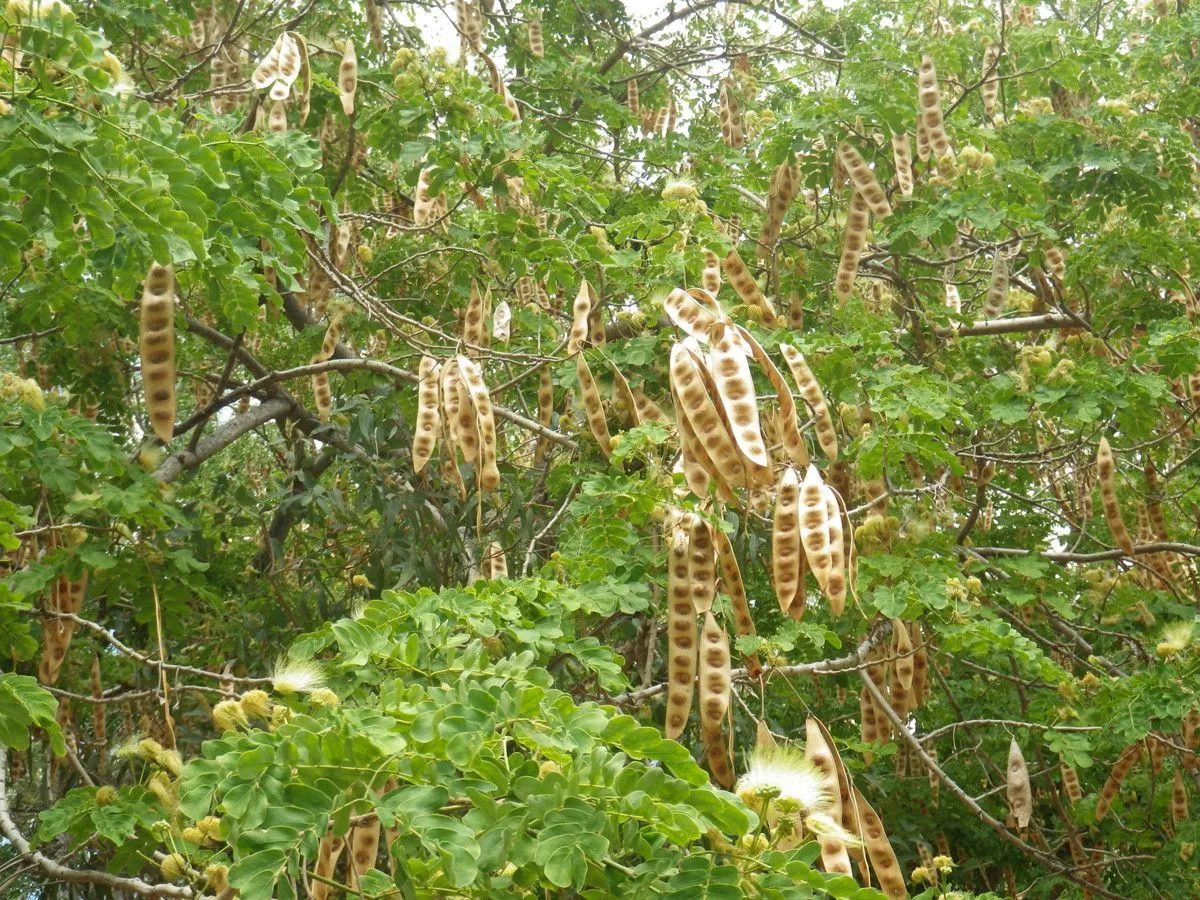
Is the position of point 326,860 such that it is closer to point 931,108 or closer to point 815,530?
point 815,530

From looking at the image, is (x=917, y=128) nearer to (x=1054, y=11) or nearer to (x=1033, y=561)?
(x=1033, y=561)

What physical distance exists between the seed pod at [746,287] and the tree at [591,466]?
0.02 metres

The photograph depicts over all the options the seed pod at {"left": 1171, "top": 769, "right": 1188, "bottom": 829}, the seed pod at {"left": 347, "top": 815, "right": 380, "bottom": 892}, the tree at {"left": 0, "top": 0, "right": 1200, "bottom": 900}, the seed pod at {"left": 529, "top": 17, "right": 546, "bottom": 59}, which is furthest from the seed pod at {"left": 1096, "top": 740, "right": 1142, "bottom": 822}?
the seed pod at {"left": 529, "top": 17, "right": 546, "bottom": 59}

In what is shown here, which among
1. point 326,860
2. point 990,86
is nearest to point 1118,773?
point 990,86

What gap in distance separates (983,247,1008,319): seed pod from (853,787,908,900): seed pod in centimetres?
345

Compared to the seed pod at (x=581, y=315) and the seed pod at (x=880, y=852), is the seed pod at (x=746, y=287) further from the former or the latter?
the seed pod at (x=880, y=852)

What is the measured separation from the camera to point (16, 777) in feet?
19.6

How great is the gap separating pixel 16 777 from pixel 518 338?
10.8ft

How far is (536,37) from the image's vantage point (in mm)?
7465

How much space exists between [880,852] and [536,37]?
5.62m

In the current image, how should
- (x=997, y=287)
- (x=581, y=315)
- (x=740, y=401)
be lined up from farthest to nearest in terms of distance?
(x=997, y=287), (x=581, y=315), (x=740, y=401)

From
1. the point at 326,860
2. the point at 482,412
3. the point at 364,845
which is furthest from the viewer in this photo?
the point at 482,412

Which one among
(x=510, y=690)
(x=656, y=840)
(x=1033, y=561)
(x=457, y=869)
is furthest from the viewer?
(x=1033, y=561)

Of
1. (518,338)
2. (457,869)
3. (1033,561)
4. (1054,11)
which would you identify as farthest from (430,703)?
(1054,11)
